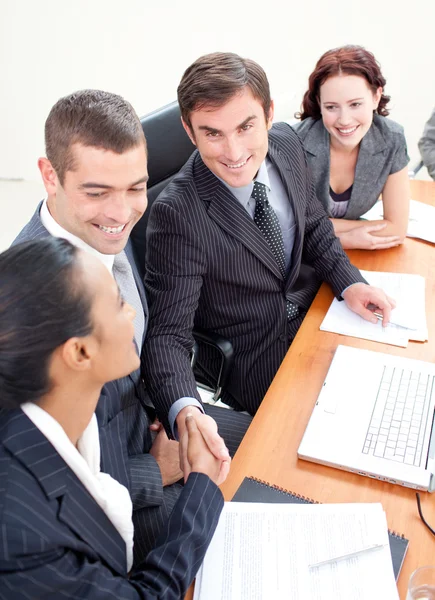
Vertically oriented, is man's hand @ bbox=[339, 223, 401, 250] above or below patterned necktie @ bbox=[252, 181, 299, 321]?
below

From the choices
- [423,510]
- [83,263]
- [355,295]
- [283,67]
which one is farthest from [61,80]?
[423,510]

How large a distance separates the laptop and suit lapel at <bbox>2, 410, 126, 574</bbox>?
16.9 inches

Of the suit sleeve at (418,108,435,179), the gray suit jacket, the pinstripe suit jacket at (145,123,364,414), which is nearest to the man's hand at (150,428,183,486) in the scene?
the pinstripe suit jacket at (145,123,364,414)

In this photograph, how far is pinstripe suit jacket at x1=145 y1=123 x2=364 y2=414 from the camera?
1.41m

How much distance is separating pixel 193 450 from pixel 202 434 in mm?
52

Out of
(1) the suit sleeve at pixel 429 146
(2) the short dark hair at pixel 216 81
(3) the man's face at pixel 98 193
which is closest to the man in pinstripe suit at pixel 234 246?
(2) the short dark hair at pixel 216 81

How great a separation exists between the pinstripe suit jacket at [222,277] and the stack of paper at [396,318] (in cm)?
11

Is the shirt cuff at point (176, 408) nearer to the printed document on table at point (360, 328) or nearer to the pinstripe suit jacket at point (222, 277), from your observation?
the pinstripe suit jacket at point (222, 277)

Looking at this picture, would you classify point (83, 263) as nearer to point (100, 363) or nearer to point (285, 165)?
point (100, 363)

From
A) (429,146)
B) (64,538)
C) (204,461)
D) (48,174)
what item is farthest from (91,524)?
(429,146)

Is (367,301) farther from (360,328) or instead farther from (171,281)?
(171,281)

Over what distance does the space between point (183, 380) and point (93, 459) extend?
41cm

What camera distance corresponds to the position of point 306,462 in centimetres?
108

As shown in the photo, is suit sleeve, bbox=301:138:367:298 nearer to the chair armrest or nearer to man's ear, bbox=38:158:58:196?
the chair armrest
